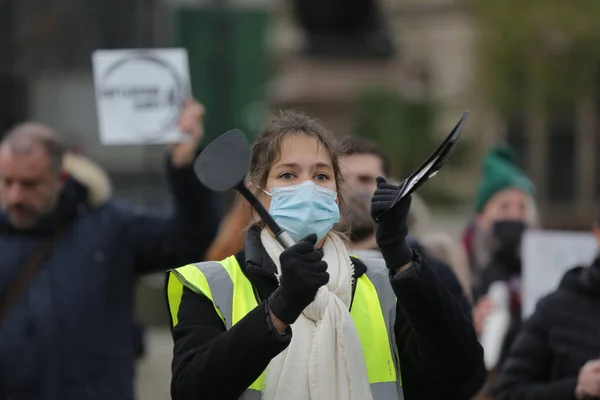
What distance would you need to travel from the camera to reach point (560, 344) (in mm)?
4262

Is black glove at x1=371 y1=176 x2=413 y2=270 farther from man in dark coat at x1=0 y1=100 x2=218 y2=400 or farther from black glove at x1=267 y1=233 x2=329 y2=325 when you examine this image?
man in dark coat at x1=0 y1=100 x2=218 y2=400

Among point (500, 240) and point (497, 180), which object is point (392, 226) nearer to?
point (500, 240)

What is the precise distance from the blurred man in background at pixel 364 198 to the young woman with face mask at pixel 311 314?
946mm

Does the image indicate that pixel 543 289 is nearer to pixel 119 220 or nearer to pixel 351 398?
pixel 119 220

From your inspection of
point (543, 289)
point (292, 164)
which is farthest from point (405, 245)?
point (543, 289)

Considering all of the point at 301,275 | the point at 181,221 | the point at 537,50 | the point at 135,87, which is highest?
the point at 135,87

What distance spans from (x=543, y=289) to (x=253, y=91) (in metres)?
21.0

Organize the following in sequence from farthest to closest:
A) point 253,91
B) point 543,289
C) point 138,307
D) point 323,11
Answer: point 253,91
point 323,11
point 138,307
point 543,289

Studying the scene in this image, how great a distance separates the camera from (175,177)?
5.06 m

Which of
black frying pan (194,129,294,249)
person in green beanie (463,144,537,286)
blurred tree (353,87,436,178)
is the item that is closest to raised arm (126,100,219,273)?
person in green beanie (463,144,537,286)

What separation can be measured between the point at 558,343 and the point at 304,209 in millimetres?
1611

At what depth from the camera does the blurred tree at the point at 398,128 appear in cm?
2734

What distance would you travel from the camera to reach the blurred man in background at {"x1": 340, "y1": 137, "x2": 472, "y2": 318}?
432 centimetres

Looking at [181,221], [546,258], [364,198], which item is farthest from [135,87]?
[546,258]
